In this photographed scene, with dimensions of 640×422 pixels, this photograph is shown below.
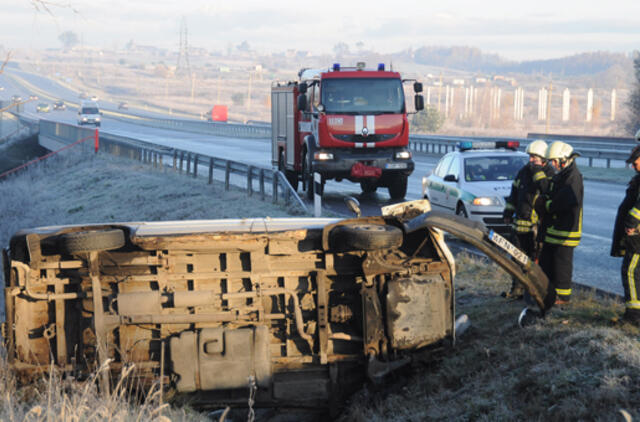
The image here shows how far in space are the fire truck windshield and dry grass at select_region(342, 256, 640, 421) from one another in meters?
10.7

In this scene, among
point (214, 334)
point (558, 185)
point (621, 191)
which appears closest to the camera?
point (214, 334)

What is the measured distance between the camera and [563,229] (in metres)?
6.97

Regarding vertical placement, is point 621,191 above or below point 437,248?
below

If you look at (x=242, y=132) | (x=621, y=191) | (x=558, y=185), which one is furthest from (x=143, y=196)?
(x=242, y=132)

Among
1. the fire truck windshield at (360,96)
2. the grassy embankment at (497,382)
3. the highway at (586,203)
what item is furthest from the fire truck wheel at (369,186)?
the grassy embankment at (497,382)

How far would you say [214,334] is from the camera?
225 inches

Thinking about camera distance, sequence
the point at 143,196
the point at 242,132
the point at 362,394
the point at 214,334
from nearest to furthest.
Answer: the point at 214,334, the point at 362,394, the point at 143,196, the point at 242,132

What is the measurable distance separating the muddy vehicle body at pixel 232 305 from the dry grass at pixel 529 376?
28 cm

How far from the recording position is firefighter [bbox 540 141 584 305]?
695 cm

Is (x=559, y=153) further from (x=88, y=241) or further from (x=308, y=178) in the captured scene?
(x=308, y=178)

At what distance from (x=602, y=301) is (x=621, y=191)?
14642 millimetres

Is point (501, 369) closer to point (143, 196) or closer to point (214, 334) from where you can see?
point (214, 334)

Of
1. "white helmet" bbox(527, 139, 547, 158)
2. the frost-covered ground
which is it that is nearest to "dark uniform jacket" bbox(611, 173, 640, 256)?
"white helmet" bbox(527, 139, 547, 158)

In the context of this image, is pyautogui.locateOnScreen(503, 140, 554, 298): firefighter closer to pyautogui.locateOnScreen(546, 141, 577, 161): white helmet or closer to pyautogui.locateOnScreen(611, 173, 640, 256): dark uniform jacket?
pyautogui.locateOnScreen(546, 141, 577, 161): white helmet
